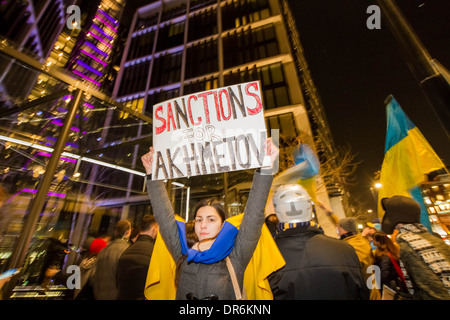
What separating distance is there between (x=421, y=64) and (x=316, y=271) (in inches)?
84.7

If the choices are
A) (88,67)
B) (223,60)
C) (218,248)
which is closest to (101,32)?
(88,67)

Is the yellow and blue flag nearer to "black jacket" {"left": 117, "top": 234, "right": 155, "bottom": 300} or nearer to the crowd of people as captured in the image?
the crowd of people

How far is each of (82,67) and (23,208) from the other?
1215 inches

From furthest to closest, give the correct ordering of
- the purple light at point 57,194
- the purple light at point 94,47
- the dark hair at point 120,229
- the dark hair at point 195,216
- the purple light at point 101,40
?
the purple light at point 101,40
the purple light at point 94,47
the purple light at point 57,194
the dark hair at point 120,229
the dark hair at point 195,216

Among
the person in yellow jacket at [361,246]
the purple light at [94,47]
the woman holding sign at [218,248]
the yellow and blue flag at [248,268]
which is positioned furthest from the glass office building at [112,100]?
the person in yellow jacket at [361,246]

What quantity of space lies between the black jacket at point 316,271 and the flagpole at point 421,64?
4.38 feet

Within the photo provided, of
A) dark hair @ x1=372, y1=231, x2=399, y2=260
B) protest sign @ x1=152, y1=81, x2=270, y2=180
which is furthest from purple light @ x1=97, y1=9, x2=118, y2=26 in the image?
dark hair @ x1=372, y1=231, x2=399, y2=260

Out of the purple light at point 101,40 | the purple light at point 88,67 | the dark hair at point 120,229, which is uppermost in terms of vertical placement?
the purple light at point 101,40

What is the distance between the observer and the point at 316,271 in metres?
1.72

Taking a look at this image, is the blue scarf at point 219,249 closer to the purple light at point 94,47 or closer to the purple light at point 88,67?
the purple light at point 88,67

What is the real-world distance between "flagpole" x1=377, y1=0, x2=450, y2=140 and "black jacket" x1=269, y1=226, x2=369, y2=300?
4.38 feet

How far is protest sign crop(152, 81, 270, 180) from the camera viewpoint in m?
1.95

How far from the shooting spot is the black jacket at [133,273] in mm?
2621

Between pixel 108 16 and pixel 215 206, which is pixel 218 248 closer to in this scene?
pixel 215 206
